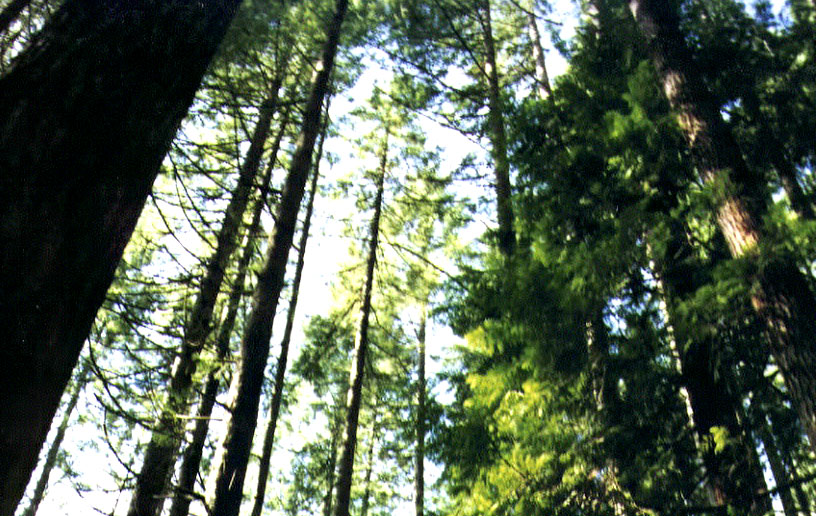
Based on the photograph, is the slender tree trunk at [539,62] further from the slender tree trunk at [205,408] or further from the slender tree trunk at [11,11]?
the slender tree trunk at [11,11]

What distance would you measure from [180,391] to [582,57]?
5987 mm

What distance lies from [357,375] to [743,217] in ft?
27.2

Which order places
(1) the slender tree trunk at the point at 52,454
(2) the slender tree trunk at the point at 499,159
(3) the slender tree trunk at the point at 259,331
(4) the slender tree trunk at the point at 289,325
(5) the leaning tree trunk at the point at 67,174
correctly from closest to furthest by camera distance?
Answer: (5) the leaning tree trunk at the point at 67,174, (3) the slender tree trunk at the point at 259,331, (2) the slender tree trunk at the point at 499,159, (4) the slender tree trunk at the point at 289,325, (1) the slender tree trunk at the point at 52,454

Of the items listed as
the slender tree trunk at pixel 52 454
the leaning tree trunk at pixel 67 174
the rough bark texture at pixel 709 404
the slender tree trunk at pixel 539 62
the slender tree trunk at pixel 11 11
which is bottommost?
the leaning tree trunk at pixel 67 174

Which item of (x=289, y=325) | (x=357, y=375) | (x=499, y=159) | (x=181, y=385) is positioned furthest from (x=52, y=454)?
(x=499, y=159)

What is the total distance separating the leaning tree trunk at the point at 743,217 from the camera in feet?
12.1

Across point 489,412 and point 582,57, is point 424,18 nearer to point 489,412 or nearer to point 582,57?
point 582,57

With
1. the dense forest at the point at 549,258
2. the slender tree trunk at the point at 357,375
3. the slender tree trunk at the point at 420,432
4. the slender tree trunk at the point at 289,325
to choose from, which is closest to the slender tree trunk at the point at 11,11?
the dense forest at the point at 549,258

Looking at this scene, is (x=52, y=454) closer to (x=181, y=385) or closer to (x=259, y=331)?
(x=181, y=385)

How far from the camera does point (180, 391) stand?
6.67 metres

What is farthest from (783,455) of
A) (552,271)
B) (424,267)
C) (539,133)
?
(424,267)

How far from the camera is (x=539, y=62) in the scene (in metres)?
11.2

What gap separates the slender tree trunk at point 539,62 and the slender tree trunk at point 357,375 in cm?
397

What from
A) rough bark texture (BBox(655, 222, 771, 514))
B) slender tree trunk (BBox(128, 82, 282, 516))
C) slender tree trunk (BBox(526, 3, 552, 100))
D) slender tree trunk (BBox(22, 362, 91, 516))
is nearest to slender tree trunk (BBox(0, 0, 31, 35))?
slender tree trunk (BBox(128, 82, 282, 516))
